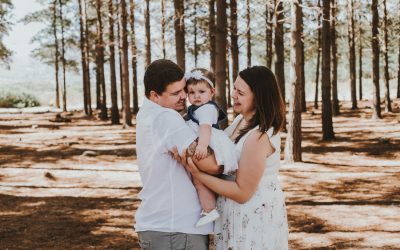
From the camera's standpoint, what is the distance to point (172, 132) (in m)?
2.65

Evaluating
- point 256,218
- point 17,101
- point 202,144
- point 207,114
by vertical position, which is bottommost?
point 256,218

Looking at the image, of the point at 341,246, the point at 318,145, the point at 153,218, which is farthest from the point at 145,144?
the point at 318,145

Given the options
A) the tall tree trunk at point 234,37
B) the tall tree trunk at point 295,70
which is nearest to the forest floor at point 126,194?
the tall tree trunk at point 295,70

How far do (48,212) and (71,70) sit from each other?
35464mm

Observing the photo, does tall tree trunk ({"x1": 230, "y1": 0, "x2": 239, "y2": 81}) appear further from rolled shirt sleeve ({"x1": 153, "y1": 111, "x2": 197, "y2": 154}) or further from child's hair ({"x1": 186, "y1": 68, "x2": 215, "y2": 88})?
rolled shirt sleeve ({"x1": 153, "y1": 111, "x2": 197, "y2": 154})

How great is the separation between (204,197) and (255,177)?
32 cm

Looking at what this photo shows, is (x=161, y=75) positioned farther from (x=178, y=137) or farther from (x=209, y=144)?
(x=209, y=144)

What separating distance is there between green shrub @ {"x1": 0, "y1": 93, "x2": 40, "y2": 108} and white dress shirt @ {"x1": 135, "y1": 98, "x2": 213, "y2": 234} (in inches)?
1880

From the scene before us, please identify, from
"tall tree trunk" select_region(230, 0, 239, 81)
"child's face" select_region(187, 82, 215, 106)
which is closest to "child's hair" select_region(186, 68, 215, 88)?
"child's face" select_region(187, 82, 215, 106)

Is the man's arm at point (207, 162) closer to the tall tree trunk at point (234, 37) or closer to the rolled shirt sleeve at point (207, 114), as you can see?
the rolled shirt sleeve at point (207, 114)

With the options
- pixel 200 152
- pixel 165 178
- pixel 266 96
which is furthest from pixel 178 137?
pixel 266 96

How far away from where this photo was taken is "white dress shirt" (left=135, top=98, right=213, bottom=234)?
2672mm

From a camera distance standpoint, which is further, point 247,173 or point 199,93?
point 199,93

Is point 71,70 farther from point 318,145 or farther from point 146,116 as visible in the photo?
point 146,116
